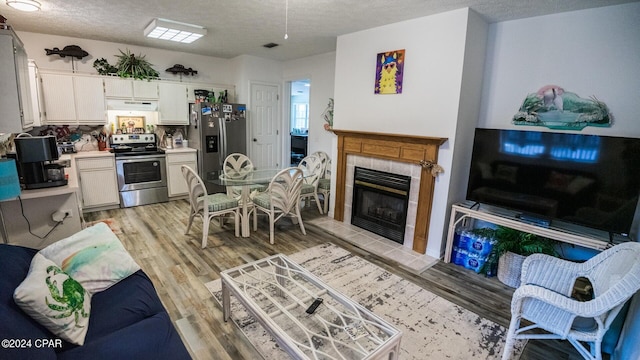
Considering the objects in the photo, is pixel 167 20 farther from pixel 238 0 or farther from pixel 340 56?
pixel 340 56

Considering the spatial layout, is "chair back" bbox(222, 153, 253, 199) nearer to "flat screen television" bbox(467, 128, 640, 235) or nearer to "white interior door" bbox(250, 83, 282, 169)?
"white interior door" bbox(250, 83, 282, 169)

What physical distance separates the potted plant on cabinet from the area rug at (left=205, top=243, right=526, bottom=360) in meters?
0.75

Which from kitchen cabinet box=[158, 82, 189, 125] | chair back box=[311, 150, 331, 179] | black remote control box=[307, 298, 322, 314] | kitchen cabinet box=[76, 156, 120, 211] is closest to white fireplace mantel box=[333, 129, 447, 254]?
chair back box=[311, 150, 331, 179]

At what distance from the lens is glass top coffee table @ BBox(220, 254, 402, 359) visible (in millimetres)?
1567

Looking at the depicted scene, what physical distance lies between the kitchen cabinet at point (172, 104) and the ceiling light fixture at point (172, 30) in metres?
0.99

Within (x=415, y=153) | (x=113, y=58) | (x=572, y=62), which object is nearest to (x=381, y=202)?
(x=415, y=153)

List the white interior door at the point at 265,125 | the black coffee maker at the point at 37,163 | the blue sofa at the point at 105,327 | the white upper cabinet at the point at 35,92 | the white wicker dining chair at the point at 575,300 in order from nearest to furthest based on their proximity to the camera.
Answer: the blue sofa at the point at 105,327
the white wicker dining chair at the point at 575,300
the black coffee maker at the point at 37,163
the white upper cabinet at the point at 35,92
the white interior door at the point at 265,125

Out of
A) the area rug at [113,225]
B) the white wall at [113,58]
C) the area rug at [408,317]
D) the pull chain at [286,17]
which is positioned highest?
the pull chain at [286,17]

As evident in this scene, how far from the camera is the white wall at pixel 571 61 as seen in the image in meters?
2.54

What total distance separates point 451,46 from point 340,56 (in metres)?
1.57

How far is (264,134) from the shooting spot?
6.12 metres

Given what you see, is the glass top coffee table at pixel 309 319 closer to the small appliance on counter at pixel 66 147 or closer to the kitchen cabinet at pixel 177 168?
the kitchen cabinet at pixel 177 168

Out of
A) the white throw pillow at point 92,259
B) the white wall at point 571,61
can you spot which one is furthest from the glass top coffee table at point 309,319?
the white wall at point 571,61

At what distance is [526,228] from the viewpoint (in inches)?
106
